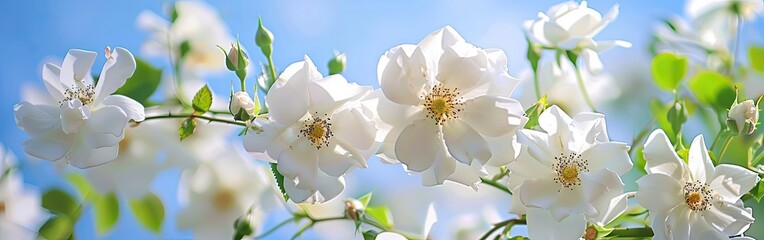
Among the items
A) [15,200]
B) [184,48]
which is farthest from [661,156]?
[15,200]

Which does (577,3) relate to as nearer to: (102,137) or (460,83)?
(460,83)

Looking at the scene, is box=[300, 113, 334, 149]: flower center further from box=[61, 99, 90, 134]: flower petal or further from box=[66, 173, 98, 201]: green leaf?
box=[66, 173, 98, 201]: green leaf

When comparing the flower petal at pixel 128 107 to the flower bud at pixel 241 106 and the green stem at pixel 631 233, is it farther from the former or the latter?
the green stem at pixel 631 233

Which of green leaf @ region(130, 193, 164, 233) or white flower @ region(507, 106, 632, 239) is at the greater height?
white flower @ region(507, 106, 632, 239)

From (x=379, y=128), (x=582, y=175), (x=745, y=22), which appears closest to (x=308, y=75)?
(x=379, y=128)

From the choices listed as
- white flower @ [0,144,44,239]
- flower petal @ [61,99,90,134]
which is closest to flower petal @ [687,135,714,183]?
flower petal @ [61,99,90,134]

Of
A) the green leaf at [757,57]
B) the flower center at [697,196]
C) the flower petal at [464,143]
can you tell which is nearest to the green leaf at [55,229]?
the flower petal at [464,143]
